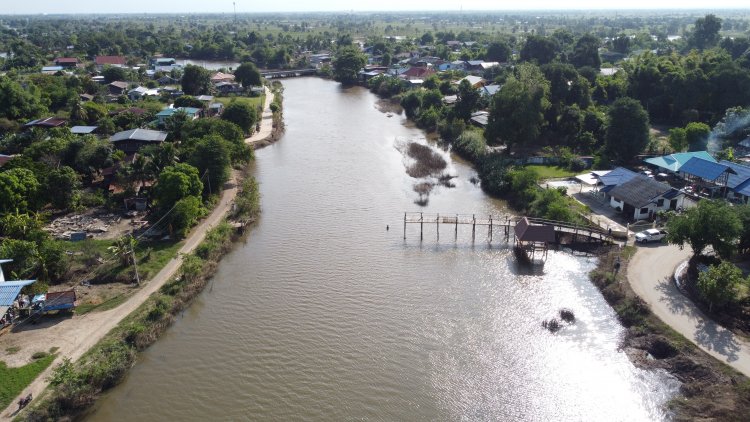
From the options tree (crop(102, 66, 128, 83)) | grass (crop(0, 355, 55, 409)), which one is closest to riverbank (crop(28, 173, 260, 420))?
grass (crop(0, 355, 55, 409))

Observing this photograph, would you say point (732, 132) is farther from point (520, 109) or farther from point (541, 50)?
point (541, 50)

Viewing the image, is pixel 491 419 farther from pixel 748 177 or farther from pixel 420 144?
pixel 420 144

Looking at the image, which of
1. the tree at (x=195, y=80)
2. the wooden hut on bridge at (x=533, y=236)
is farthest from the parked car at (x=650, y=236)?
the tree at (x=195, y=80)

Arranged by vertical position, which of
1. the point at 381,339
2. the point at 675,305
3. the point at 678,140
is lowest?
the point at 381,339

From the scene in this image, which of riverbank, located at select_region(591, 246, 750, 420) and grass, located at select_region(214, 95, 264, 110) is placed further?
grass, located at select_region(214, 95, 264, 110)

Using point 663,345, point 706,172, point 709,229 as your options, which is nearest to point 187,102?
point 706,172

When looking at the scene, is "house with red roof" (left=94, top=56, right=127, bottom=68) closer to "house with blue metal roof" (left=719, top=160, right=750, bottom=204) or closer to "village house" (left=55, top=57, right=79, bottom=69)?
"village house" (left=55, top=57, right=79, bottom=69)

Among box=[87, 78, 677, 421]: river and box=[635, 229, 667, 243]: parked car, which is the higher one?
box=[635, 229, 667, 243]: parked car
